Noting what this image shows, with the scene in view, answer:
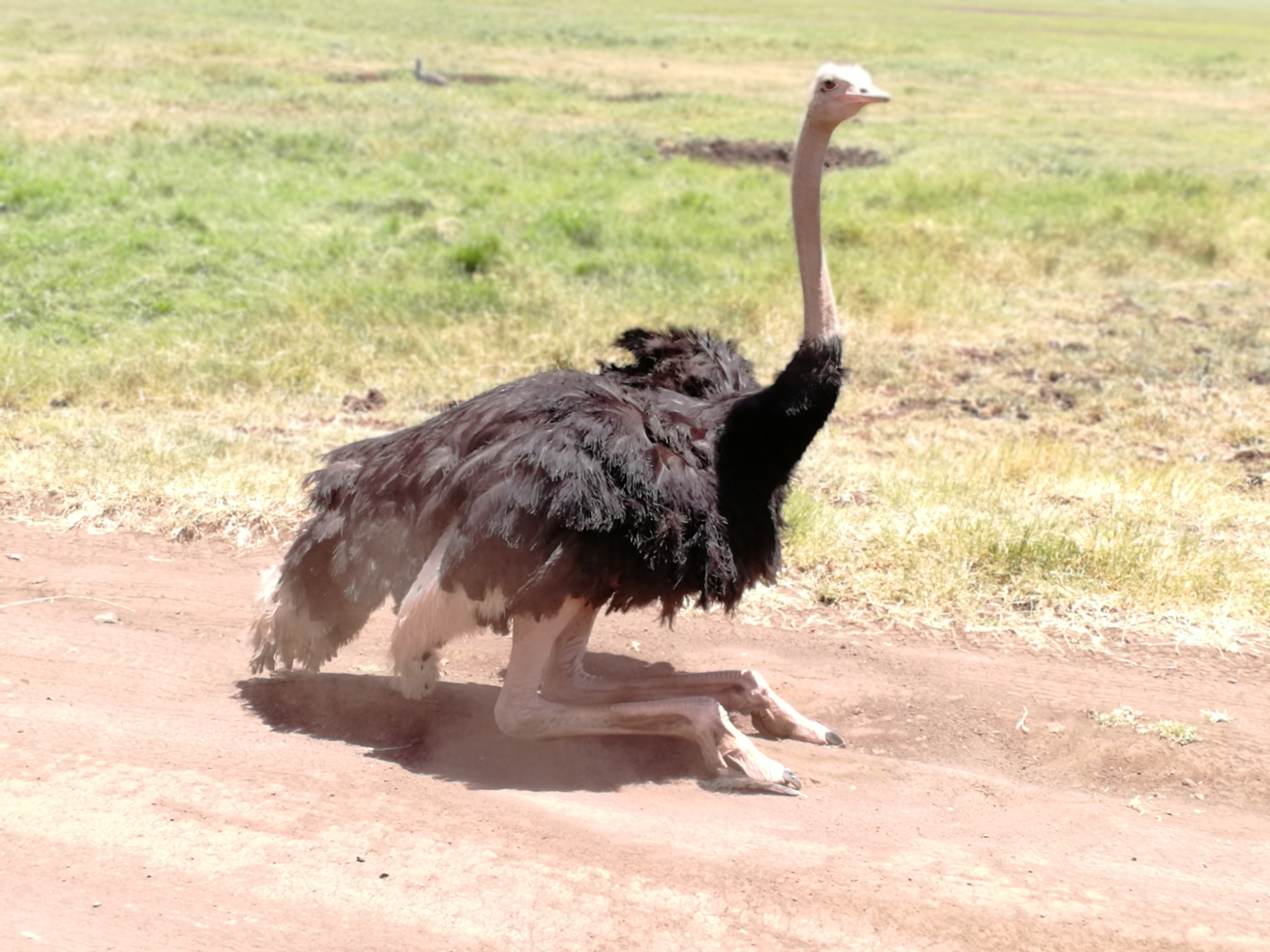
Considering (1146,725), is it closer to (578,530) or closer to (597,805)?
(597,805)

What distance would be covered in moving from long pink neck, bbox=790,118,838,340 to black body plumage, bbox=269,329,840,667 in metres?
0.27

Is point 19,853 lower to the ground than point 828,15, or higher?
lower

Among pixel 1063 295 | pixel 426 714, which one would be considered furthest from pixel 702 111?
pixel 426 714

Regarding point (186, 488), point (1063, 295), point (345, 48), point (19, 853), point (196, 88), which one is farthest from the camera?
point (345, 48)

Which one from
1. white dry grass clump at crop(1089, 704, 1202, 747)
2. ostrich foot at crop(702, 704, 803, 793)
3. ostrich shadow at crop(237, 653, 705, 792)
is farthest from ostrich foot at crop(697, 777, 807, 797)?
white dry grass clump at crop(1089, 704, 1202, 747)

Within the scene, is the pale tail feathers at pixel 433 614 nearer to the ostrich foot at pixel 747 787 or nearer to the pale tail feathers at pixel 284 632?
the pale tail feathers at pixel 284 632

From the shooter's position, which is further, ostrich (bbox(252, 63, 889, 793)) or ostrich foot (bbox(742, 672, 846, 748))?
ostrich foot (bbox(742, 672, 846, 748))

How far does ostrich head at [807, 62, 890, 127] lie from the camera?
536cm

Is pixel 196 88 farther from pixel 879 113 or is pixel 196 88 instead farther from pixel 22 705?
pixel 22 705

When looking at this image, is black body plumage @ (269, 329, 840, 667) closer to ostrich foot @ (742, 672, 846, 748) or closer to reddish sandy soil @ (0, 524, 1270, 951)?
ostrich foot @ (742, 672, 846, 748)

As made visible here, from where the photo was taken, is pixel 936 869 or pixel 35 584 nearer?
pixel 936 869

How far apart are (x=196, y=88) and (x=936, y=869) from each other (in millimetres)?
26095

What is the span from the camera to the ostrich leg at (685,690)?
17.9 ft

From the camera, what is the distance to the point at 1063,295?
14.3 meters
